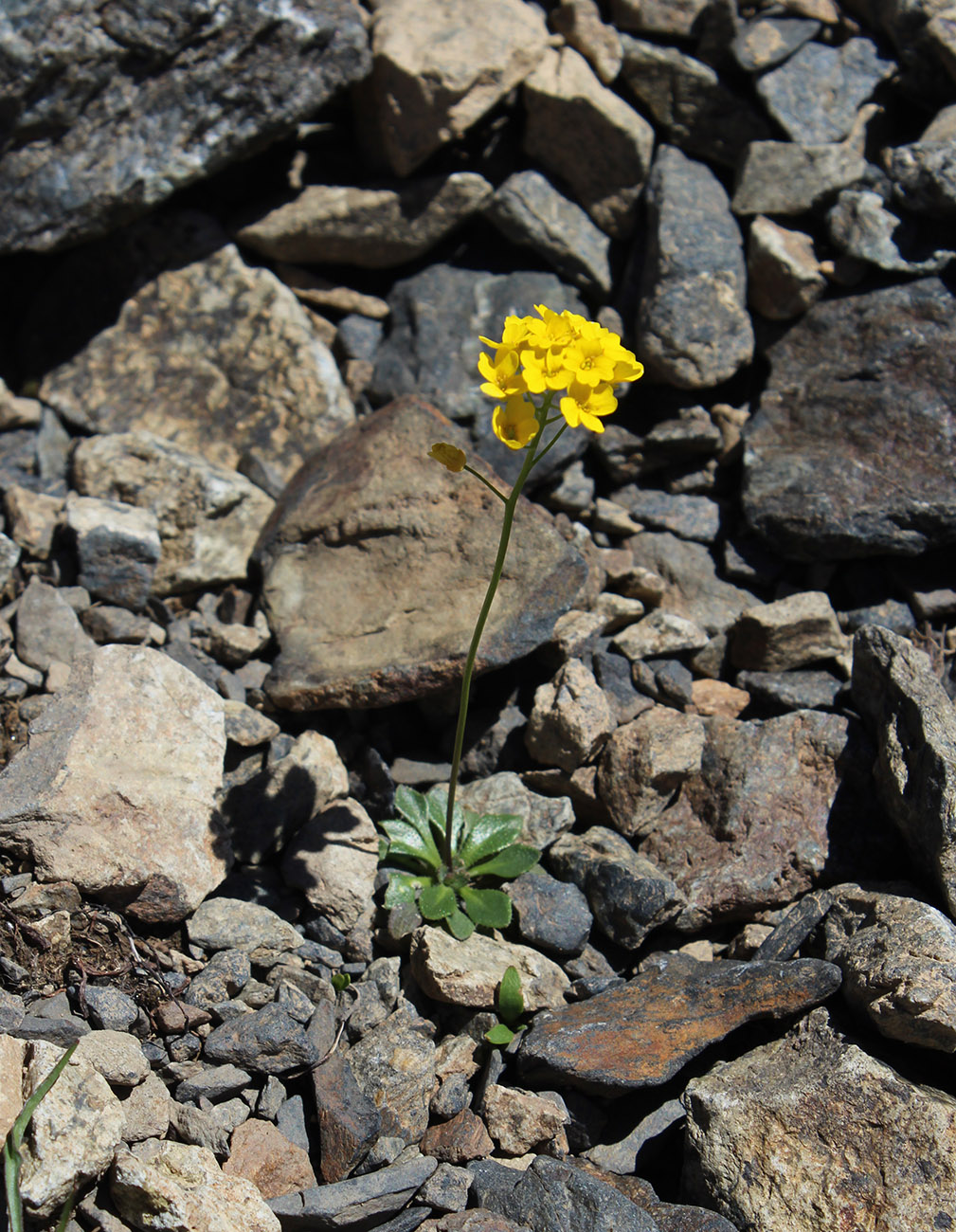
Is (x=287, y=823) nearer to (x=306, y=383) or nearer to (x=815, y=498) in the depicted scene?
(x=306, y=383)

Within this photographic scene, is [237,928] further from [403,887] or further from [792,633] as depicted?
[792,633]

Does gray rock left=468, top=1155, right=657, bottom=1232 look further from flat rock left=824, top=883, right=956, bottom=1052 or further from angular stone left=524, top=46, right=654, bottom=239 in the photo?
angular stone left=524, top=46, right=654, bottom=239

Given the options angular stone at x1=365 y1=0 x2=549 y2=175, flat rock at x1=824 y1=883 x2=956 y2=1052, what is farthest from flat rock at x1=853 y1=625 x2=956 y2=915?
angular stone at x1=365 y1=0 x2=549 y2=175

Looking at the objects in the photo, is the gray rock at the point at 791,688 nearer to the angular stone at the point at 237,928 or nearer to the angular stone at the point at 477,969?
the angular stone at the point at 477,969

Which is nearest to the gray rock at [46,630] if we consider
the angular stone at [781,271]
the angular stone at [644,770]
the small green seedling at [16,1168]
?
the small green seedling at [16,1168]

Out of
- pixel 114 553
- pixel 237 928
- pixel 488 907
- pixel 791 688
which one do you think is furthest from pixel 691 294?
pixel 237 928

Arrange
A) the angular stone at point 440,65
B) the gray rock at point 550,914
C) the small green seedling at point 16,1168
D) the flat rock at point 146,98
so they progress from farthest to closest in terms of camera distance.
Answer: the angular stone at point 440,65, the flat rock at point 146,98, the gray rock at point 550,914, the small green seedling at point 16,1168

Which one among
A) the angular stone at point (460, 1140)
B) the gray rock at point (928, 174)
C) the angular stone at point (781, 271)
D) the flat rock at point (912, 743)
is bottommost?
the angular stone at point (460, 1140)
